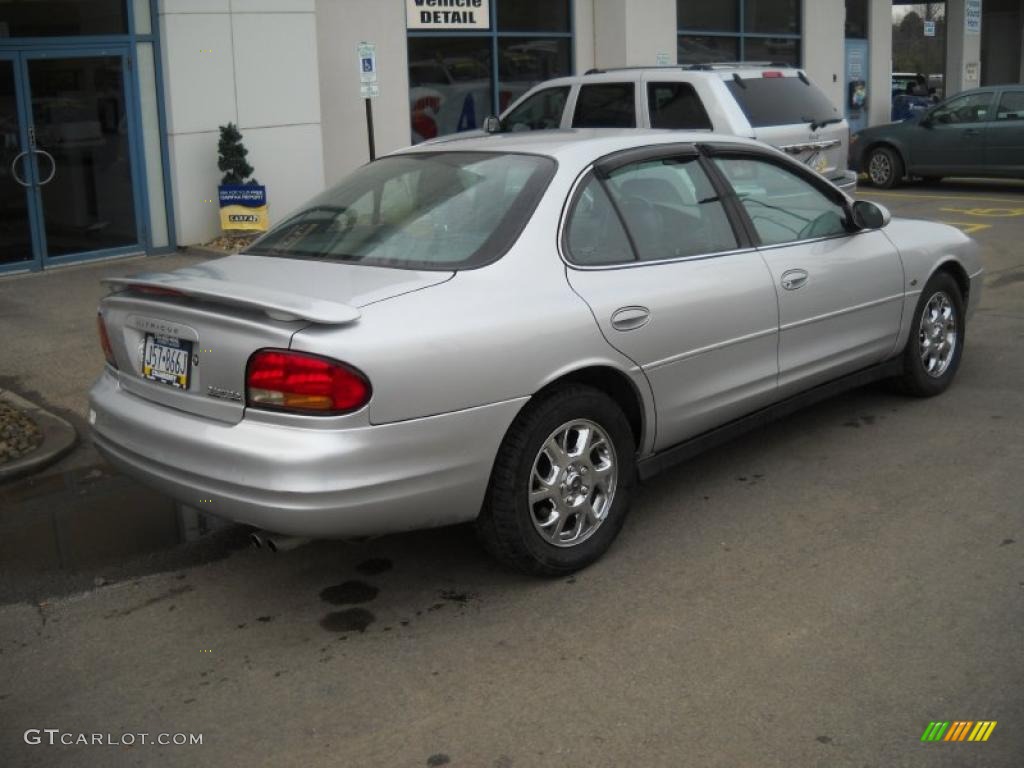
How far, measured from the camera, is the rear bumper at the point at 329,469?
4102 millimetres

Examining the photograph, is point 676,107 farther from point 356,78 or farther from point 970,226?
point 970,226

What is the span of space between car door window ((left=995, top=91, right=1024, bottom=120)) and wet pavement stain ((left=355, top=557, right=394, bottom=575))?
48.4ft

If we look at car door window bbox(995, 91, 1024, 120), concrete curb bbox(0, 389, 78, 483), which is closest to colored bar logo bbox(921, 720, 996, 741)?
concrete curb bbox(0, 389, 78, 483)

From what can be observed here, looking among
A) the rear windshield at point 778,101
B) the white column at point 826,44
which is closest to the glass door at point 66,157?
the rear windshield at point 778,101

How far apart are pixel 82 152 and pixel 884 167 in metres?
12.0

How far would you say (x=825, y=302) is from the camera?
6.03 metres

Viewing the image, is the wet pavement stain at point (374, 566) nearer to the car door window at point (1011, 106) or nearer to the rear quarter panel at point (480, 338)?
the rear quarter panel at point (480, 338)

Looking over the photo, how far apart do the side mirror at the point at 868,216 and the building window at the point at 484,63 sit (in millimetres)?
9801

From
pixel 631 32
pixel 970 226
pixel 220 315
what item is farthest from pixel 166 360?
pixel 631 32

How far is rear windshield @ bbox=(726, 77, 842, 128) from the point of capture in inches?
460

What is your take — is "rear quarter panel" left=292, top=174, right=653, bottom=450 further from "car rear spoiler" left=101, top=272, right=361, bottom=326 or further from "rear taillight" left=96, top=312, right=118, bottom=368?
"rear taillight" left=96, top=312, right=118, bottom=368

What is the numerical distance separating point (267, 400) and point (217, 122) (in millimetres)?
8806

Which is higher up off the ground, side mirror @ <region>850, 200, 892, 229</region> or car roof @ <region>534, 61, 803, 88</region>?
car roof @ <region>534, 61, 803, 88</region>

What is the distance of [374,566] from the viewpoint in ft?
16.8
